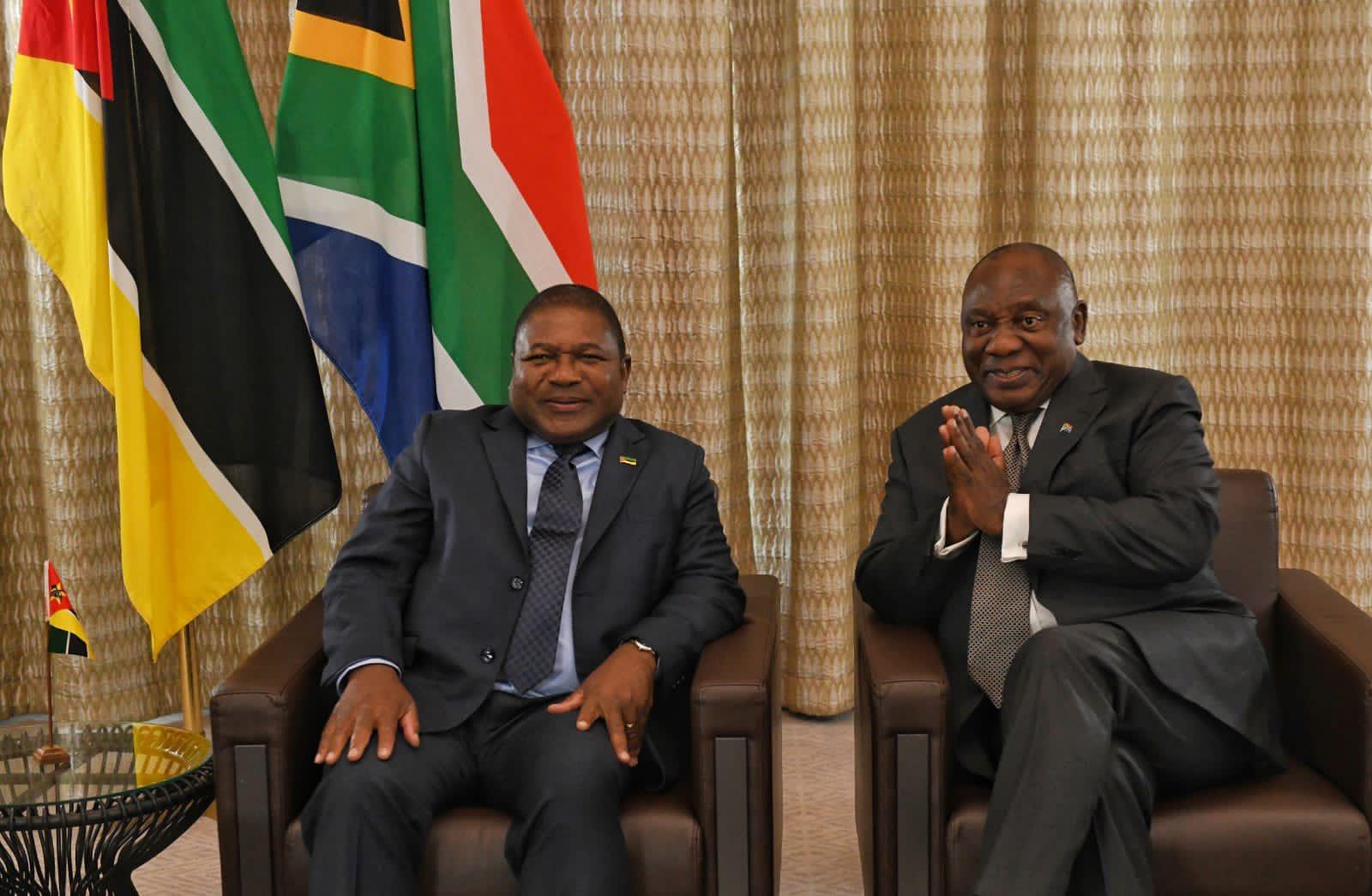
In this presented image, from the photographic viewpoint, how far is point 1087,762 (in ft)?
8.20

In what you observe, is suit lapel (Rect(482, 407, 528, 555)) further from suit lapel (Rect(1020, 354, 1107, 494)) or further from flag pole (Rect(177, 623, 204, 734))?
flag pole (Rect(177, 623, 204, 734))

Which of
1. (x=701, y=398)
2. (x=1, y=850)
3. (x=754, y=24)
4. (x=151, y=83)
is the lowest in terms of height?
(x=1, y=850)

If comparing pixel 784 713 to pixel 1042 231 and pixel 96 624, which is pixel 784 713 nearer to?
pixel 1042 231

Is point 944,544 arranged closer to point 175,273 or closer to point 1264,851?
point 1264,851

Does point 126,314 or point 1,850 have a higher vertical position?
point 126,314

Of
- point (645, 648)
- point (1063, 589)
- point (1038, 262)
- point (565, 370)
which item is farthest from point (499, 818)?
point (1038, 262)

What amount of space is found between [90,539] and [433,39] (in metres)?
1.82

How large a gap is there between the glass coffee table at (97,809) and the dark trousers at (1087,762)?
55.9 inches

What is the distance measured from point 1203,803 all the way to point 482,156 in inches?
→ 85.5

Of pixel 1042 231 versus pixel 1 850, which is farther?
pixel 1042 231

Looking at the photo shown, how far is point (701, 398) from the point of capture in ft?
14.0

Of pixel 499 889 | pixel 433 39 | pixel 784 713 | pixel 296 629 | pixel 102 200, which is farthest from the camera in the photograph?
pixel 784 713

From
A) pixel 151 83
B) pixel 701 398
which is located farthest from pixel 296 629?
pixel 701 398

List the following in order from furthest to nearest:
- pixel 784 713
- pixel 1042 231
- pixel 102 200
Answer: pixel 784 713, pixel 1042 231, pixel 102 200
